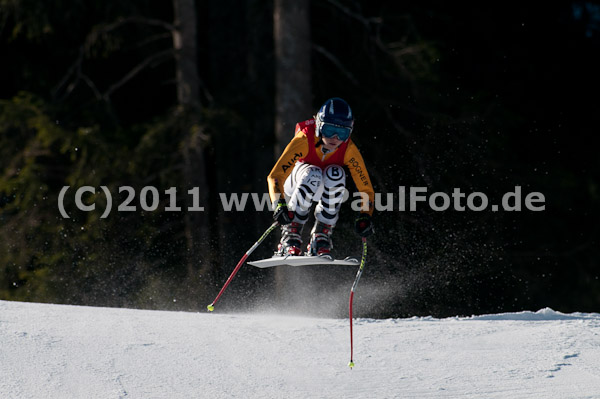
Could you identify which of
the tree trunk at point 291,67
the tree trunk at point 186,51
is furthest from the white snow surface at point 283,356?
the tree trunk at point 186,51

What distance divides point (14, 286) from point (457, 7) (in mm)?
7680

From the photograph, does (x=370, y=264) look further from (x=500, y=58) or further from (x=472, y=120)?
(x=500, y=58)

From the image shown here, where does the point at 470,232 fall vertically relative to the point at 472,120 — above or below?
below

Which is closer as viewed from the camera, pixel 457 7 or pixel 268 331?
pixel 268 331

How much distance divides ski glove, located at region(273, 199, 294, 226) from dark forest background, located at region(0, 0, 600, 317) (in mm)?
4472

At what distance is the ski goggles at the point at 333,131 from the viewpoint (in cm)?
513

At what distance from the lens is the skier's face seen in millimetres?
5207

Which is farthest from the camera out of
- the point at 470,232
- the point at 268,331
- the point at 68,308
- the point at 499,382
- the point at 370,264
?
the point at 470,232

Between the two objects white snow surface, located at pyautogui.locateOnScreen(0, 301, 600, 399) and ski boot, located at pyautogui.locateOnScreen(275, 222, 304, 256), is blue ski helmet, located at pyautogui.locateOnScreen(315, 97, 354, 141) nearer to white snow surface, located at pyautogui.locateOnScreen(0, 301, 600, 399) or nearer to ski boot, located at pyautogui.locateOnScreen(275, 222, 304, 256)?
ski boot, located at pyautogui.locateOnScreen(275, 222, 304, 256)

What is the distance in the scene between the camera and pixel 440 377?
5340mm

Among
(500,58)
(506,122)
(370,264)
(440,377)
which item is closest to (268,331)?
(440,377)

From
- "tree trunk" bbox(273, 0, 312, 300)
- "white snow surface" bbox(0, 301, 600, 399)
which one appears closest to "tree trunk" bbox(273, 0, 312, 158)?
"tree trunk" bbox(273, 0, 312, 300)

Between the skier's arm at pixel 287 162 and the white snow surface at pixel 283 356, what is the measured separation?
122 cm

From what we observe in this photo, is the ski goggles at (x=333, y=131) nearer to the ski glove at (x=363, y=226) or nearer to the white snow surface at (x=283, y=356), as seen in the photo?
the ski glove at (x=363, y=226)
